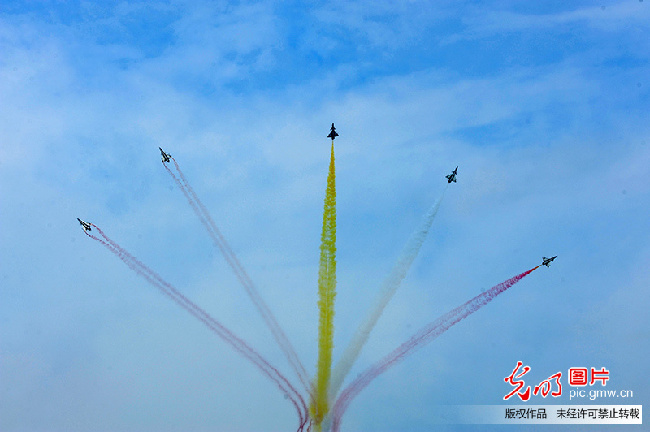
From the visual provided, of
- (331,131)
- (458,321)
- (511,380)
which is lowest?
(511,380)

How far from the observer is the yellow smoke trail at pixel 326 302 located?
80.1 m

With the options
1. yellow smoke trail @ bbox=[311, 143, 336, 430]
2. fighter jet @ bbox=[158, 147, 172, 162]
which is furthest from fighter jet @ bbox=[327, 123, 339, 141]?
fighter jet @ bbox=[158, 147, 172, 162]

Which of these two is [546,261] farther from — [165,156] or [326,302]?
[165,156]

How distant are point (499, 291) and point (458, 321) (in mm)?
6572

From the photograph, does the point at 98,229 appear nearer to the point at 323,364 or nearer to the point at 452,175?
the point at 323,364

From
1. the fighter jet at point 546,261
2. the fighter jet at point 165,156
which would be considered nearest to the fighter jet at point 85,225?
the fighter jet at point 165,156

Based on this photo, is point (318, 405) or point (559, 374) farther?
point (318, 405)

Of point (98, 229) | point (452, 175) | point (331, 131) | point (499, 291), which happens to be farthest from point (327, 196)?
point (98, 229)

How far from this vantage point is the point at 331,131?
87188 millimetres

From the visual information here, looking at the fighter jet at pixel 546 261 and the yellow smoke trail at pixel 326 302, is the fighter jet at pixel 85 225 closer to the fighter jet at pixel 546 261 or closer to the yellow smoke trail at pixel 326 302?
the yellow smoke trail at pixel 326 302

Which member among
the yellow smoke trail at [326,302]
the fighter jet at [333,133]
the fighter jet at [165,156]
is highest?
the fighter jet at [333,133]

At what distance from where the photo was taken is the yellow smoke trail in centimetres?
8012

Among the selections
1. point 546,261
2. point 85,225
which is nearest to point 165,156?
point 85,225

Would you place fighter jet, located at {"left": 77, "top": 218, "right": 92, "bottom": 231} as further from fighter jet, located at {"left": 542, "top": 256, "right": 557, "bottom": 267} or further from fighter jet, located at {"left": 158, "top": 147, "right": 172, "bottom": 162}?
fighter jet, located at {"left": 542, "top": 256, "right": 557, "bottom": 267}
